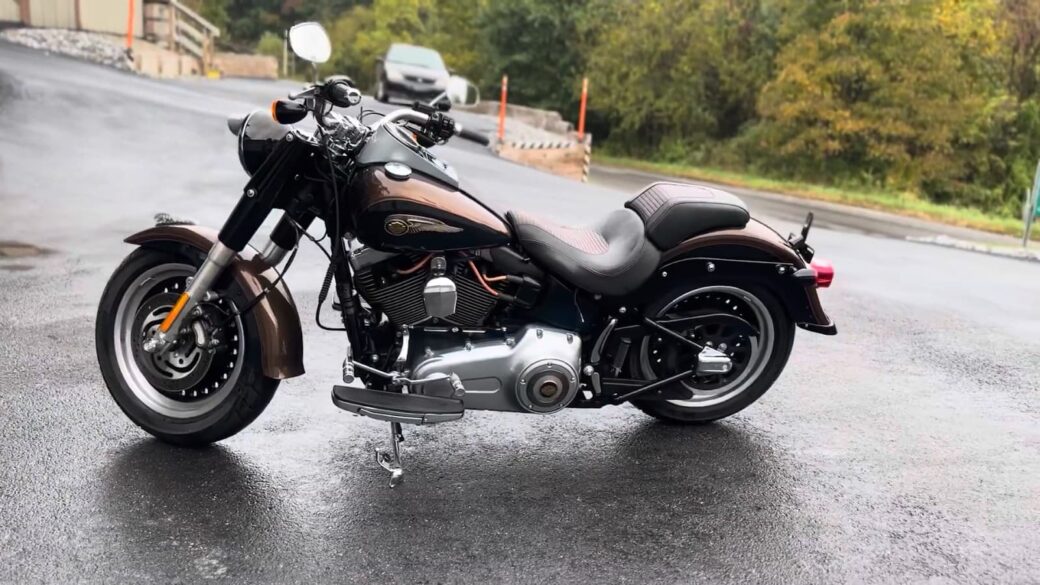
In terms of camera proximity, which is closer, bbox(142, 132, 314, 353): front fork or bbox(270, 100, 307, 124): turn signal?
bbox(270, 100, 307, 124): turn signal

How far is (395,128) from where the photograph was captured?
12.1 feet

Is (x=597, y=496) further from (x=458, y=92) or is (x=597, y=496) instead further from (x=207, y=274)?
(x=458, y=92)

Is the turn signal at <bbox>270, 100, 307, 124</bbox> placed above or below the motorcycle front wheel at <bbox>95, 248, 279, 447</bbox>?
above

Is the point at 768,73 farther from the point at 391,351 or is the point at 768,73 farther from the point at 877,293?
the point at 391,351

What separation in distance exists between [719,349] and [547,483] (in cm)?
111

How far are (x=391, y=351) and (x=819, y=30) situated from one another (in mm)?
26590

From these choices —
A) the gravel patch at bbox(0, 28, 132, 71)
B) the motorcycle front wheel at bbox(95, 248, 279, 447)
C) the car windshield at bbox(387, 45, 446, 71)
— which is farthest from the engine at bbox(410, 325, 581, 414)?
the gravel patch at bbox(0, 28, 132, 71)

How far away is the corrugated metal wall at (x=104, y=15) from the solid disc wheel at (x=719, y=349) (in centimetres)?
2413

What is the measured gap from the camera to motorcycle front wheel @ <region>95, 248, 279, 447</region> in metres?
3.88

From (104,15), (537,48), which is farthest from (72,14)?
(537,48)

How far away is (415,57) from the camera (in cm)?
2309

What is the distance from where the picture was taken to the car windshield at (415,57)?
22.8 m

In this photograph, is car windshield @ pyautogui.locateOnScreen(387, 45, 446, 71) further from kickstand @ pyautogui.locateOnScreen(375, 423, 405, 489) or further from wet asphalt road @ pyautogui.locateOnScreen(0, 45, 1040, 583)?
kickstand @ pyautogui.locateOnScreen(375, 423, 405, 489)

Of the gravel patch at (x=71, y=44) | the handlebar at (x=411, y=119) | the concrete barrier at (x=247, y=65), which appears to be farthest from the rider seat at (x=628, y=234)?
the concrete barrier at (x=247, y=65)
